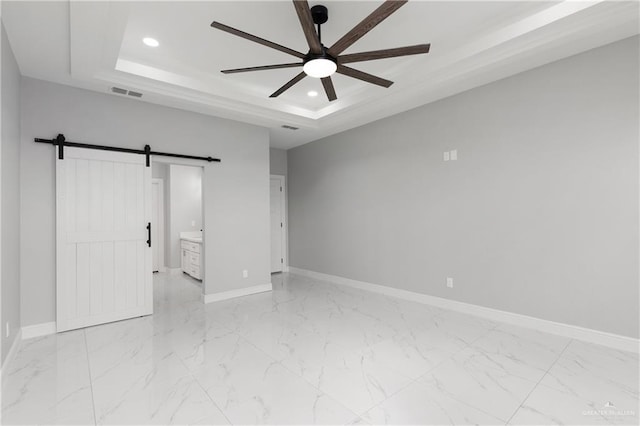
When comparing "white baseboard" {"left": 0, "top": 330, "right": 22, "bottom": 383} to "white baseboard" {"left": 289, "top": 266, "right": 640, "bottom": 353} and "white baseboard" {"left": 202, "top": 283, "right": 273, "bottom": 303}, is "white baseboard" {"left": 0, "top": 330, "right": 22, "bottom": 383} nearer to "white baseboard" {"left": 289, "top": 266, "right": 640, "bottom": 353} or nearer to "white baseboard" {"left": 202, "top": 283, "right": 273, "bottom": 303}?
"white baseboard" {"left": 202, "top": 283, "right": 273, "bottom": 303}

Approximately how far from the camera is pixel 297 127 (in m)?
5.22

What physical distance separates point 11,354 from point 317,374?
2670 millimetres

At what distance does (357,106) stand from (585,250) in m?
3.16

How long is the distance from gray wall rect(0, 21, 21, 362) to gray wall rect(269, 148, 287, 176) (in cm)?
416

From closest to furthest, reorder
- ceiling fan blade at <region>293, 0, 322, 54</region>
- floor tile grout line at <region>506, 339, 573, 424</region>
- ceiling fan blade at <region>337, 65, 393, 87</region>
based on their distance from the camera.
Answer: ceiling fan blade at <region>293, 0, 322, 54</region> < floor tile grout line at <region>506, 339, 573, 424</region> < ceiling fan blade at <region>337, 65, 393, 87</region>

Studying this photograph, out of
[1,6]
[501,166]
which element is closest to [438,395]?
[501,166]

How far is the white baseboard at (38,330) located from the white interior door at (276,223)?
3.88 meters

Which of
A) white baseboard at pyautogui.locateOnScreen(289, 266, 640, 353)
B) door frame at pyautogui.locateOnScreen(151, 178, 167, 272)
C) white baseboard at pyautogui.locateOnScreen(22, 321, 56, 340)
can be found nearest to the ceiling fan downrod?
white baseboard at pyautogui.locateOnScreen(289, 266, 640, 353)

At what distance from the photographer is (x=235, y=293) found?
4.76 m

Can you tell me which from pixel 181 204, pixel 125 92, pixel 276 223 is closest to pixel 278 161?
pixel 276 223

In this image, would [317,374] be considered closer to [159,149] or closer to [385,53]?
[385,53]

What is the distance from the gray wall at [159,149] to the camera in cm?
330

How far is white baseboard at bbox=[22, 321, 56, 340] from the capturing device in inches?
126

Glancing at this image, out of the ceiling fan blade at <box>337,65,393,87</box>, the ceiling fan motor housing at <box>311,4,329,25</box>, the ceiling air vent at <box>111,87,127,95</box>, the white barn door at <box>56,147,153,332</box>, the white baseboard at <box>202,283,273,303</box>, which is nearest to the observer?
the ceiling fan motor housing at <box>311,4,329,25</box>
